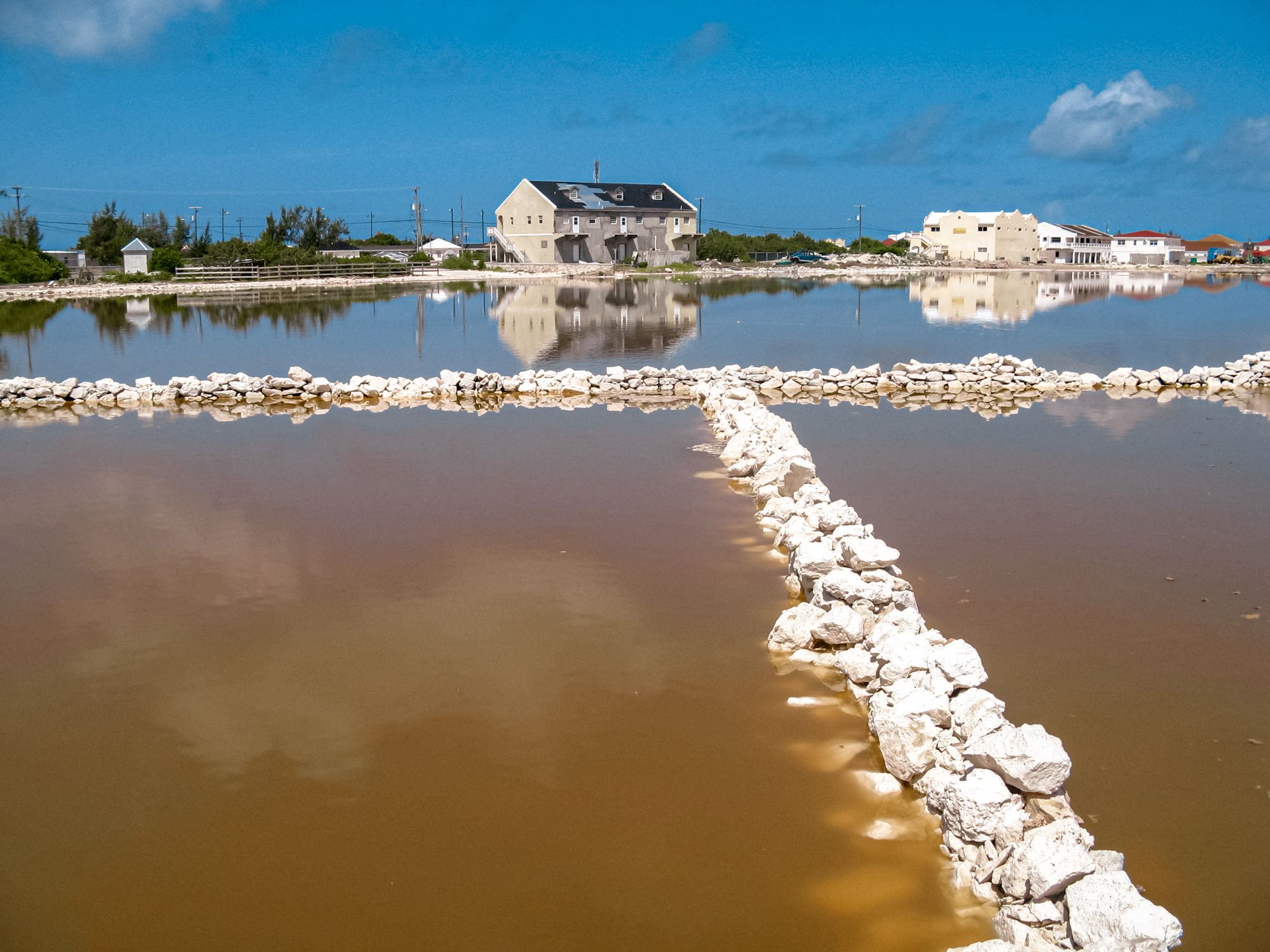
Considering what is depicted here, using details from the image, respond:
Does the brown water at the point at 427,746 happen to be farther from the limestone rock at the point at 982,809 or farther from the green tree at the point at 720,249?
the green tree at the point at 720,249

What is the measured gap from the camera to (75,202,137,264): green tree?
64188 mm

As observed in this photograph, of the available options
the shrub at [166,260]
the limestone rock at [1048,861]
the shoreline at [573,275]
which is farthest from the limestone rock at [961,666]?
the shrub at [166,260]

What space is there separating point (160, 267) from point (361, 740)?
58.8 m

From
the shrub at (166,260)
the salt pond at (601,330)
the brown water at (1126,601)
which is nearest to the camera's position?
the brown water at (1126,601)

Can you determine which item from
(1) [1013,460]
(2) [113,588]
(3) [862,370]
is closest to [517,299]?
(3) [862,370]

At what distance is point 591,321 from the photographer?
30.8 metres

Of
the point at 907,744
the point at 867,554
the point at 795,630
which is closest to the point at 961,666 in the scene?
the point at 907,744

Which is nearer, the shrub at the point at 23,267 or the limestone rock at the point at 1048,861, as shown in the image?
the limestone rock at the point at 1048,861

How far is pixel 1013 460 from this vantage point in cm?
1124

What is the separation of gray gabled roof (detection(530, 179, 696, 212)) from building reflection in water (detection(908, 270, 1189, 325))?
55.2ft

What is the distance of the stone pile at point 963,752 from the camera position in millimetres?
3617

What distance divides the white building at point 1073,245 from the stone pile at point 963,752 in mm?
104922

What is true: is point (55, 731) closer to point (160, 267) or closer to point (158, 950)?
point (158, 950)

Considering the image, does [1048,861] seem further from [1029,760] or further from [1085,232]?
[1085,232]
